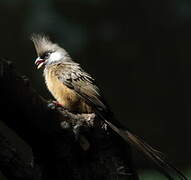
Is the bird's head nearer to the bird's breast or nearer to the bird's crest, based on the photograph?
the bird's crest

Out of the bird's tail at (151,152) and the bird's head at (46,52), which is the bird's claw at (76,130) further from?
the bird's head at (46,52)

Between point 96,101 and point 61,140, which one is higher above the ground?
point 61,140

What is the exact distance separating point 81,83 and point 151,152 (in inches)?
45.1

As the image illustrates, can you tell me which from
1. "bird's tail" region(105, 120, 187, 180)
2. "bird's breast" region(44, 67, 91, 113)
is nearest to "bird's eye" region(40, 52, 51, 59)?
"bird's breast" region(44, 67, 91, 113)

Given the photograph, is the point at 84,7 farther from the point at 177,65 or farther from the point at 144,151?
the point at 144,151

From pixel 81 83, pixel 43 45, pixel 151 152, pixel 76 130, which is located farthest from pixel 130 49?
pixel 76 130

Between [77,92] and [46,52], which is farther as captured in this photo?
[46,52]

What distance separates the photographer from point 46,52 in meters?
6.02

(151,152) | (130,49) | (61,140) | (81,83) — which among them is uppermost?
(61,140)

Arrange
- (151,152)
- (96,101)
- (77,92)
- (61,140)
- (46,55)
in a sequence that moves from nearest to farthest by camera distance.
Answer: (61,140), (151,152), (96,101), (77,92), (46,55)

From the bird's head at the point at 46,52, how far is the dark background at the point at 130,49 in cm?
305

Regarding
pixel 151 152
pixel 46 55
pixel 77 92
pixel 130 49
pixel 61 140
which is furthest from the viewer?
pixel 130 49

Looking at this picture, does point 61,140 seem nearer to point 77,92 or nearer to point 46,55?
point 77,92

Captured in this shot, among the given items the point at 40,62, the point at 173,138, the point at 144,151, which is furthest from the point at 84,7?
the point at 144,151
